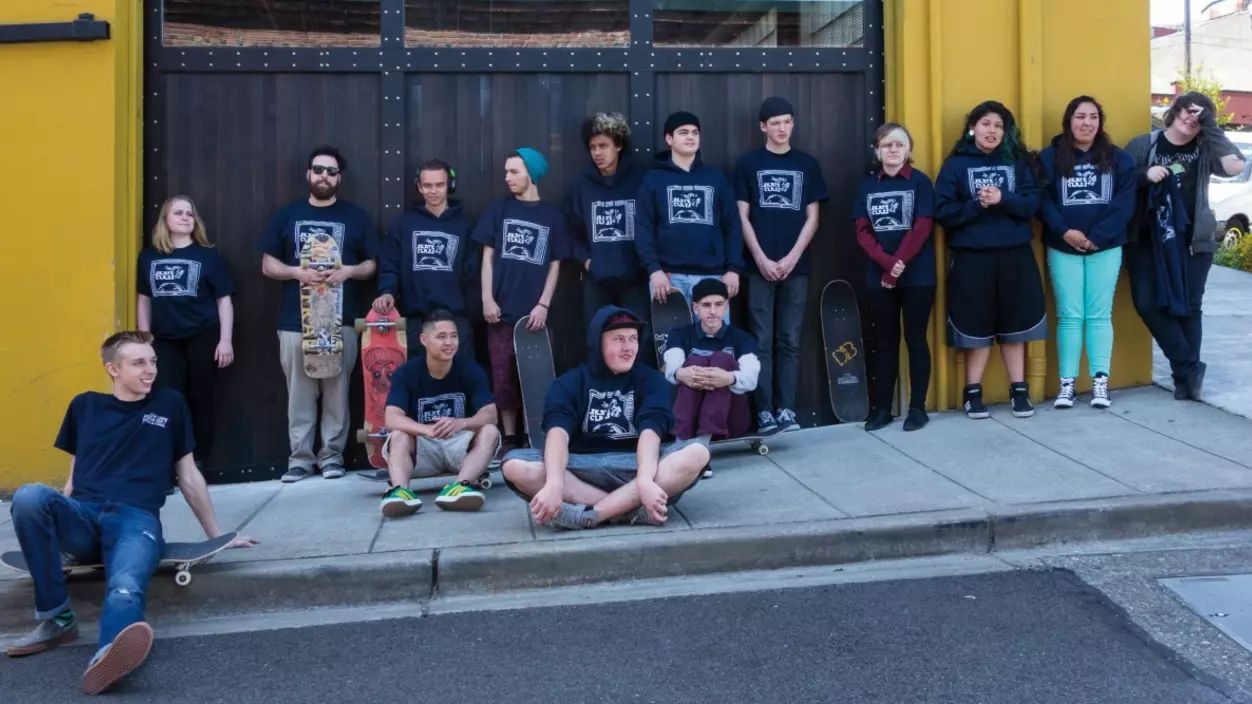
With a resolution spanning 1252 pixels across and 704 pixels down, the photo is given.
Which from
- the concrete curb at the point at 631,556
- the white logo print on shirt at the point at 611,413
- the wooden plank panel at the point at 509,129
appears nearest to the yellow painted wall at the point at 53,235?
the wooden plank panel at the point at 509,129

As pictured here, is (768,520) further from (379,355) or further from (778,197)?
(379,355)

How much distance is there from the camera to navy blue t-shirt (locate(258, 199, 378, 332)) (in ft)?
23.7

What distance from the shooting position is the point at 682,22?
7.87 metres

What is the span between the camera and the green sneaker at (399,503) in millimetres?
5738

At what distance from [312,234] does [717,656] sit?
14.0ft

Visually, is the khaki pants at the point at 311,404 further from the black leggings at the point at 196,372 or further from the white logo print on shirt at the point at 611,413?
the white logo print on shirt at the point at 611,413

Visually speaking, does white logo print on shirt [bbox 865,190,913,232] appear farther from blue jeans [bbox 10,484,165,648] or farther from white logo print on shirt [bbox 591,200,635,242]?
blue jeans [bbox 10,484,165,648]

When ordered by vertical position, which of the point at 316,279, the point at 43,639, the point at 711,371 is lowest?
the point at 43,639

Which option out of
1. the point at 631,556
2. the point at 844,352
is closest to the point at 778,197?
the point at 844,352

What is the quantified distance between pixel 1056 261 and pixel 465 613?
15.6 ft

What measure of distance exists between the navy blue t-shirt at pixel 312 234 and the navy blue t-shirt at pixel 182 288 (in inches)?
13.8

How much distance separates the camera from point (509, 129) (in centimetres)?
774

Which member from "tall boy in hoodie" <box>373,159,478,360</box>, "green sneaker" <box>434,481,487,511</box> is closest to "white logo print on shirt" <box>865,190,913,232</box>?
"tall boy in hoodie" <box>373,159,478,360</box>

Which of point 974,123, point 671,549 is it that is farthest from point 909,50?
point 671,549
